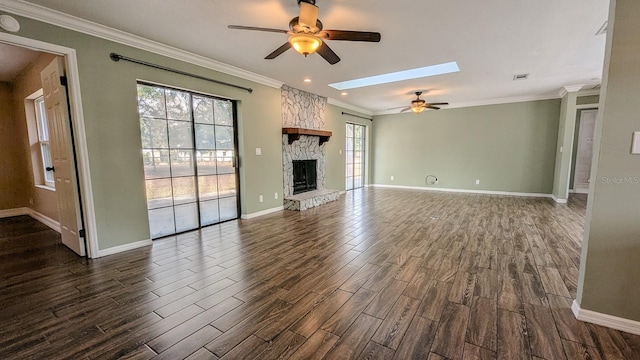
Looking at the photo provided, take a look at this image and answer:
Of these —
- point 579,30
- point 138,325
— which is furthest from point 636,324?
point 138,325

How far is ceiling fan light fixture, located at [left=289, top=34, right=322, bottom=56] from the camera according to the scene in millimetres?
2418

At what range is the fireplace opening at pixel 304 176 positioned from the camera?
242 inches

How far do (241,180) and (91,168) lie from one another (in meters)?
2.21

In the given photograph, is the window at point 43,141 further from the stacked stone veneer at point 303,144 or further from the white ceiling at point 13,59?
the stacked stone veneer at point 303,144

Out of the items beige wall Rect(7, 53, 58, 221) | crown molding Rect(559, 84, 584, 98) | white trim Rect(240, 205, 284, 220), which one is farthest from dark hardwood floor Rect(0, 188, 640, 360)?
crown molding Rect(559, 84, 584, 98)

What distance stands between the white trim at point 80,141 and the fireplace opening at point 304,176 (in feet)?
12.3

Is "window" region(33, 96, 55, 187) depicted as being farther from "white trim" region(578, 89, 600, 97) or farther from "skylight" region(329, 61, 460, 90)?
"white trim" region(578, 89, 600, 97)

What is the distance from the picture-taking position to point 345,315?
1.96 m

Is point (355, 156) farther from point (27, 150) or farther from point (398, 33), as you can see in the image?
point (27, 150)

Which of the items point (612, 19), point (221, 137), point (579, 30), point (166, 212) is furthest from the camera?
point (221, 137)

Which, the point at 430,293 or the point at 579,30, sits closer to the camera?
the point at 430,293

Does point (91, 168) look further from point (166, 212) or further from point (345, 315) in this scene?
point (345, 315)

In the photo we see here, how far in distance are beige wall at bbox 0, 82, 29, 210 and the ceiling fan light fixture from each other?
5950 millimetres

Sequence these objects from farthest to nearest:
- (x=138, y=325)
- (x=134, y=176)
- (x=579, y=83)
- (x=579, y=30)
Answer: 1. (x=579, y=83)
2. (x=134, y=176)
3. (x=579, y=30)
4. (x=138, y=325)
